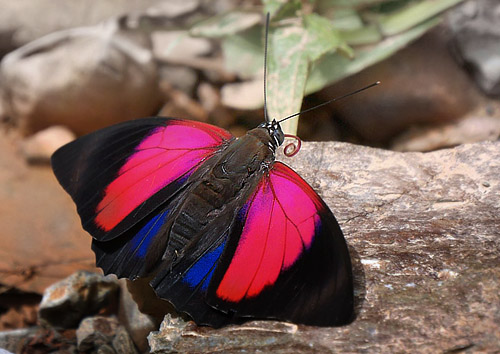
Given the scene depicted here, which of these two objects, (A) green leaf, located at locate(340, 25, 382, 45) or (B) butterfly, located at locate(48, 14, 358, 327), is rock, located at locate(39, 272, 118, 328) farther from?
(A) green leaf, located at locate(340, 25, 382, 45)

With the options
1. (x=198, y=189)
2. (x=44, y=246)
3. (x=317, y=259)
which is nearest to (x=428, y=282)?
(x=317, y=259)

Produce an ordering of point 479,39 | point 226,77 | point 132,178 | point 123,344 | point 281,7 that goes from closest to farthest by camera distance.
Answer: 1. point 132,178
2. point 123,344
3. point 281,7
4. point 479,39
5. point 226,77

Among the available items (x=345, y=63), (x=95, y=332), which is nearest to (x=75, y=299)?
(x=95, y=332)

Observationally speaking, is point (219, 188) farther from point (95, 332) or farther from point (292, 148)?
point (95, 332)

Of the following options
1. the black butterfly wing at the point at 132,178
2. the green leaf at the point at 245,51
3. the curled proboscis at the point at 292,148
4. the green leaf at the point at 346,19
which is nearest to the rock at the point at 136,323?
the black butterfly wing at the point at 132,178

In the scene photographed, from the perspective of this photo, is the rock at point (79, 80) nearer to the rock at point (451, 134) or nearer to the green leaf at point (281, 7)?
the green leaf at point (281, 7)

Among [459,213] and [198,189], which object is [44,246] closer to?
[198,189]

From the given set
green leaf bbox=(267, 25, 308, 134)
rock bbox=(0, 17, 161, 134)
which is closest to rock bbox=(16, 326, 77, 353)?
green leaf bbox=(267, 25, 308, 134)
